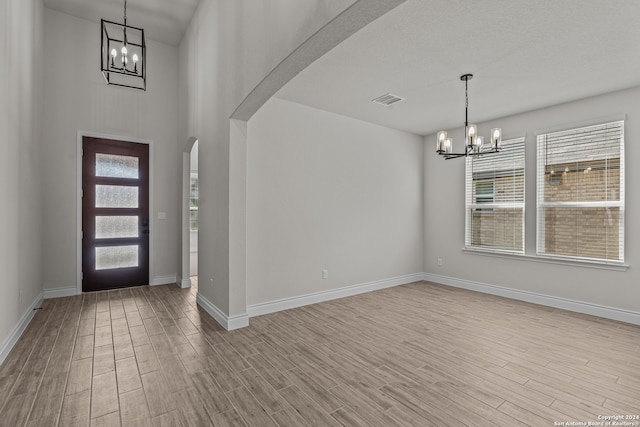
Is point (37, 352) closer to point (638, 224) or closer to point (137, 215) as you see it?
point (137, 215)

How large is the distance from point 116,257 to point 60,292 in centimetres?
84

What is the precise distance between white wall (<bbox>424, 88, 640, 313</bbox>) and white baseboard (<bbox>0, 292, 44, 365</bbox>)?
610cm

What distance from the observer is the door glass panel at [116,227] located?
→ 16.1 ft

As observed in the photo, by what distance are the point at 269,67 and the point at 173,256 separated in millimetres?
4294

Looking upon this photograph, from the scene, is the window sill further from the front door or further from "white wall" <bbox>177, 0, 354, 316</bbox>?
the front door

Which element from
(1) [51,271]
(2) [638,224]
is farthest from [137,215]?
(2) [638,224]

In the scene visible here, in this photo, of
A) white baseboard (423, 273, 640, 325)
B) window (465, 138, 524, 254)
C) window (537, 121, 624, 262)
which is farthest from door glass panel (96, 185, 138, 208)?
window (537, 121, 624, 262)

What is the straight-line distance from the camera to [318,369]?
8.58 feet

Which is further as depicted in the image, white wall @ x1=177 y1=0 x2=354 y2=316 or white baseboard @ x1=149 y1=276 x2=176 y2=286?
white baseboard @ x1=149 y1=276 x2=176 y2=286

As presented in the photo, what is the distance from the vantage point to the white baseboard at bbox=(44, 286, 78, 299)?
176 inches

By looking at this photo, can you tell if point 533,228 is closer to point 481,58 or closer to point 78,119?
point 481,58

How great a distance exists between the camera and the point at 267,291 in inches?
163

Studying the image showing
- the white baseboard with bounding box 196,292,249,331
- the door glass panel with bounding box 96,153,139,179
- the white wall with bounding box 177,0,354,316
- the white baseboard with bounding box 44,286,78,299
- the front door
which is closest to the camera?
the white wall with bounding box 177,0,354,316

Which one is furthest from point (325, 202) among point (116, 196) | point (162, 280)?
point (116, 196)
